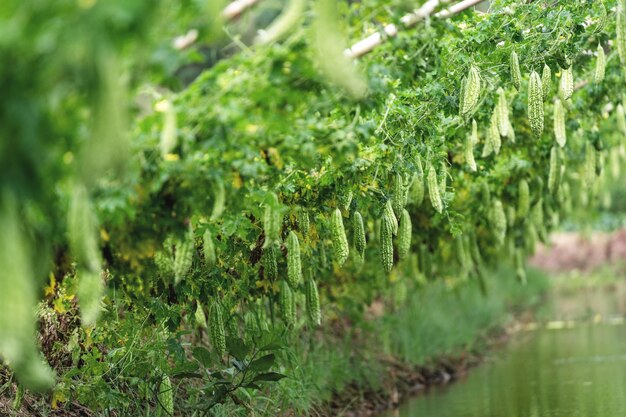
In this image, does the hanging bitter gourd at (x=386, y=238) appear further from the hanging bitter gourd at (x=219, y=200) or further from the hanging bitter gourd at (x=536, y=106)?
the hanging bitter gourd at (x=219, y=200)

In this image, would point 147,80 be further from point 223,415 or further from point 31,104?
point 223,415

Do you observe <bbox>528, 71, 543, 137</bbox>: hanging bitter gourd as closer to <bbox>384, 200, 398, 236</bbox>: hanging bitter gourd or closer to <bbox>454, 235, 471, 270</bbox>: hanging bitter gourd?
<bbox>384, 200, 398, 236</bbox>: hanging bitter gourd

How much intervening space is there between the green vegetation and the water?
91cm

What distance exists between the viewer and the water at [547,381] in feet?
28.1

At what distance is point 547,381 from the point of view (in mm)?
10352

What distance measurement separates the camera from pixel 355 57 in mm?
4992

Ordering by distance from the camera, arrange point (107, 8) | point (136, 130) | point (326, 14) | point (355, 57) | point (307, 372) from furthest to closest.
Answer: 1. point (307, 372)
2. point (355, 57)
3. point (136, 130)
4. point (326, 14)
5. point (107, 8)

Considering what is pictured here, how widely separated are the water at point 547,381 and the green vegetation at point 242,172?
91cm

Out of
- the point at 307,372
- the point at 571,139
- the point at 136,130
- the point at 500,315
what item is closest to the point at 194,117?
the point at 136,130

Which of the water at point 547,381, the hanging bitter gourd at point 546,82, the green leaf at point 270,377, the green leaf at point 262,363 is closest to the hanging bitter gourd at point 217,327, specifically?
the green leaf at point 262,363

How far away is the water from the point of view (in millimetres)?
8562

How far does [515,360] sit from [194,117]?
9.37 meters

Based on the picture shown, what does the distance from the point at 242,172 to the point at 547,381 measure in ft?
21.8

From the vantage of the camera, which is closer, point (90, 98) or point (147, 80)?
point (90, 98)
